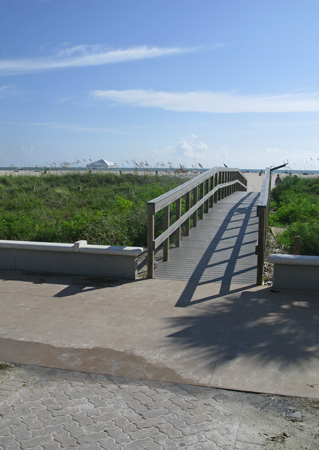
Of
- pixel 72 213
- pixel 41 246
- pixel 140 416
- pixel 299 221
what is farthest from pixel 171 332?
pixel 72 213

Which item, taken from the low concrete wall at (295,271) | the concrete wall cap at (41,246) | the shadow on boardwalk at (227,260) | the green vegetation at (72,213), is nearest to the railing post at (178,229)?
the shadow on boardwalk at (227,260)

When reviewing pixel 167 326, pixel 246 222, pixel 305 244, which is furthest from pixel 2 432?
pixel 246 222

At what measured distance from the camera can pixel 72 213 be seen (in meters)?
13.1

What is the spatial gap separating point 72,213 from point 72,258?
18.7ft

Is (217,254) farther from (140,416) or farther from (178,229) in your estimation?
(140,416)

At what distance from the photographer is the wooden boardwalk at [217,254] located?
724cm

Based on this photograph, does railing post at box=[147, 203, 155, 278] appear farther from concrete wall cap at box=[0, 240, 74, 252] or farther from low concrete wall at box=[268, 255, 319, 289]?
low concrete wall at box=[268, 255, 319, 289]

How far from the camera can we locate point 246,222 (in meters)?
10.8

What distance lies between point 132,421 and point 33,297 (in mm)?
3441

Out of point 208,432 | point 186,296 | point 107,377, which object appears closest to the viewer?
point 208,432

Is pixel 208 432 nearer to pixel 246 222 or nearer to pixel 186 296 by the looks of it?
pixel 186 296

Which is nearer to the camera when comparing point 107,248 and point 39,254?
point 107,248

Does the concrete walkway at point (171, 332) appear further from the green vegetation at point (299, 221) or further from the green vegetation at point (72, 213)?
the green vegetation at point (72, 213)

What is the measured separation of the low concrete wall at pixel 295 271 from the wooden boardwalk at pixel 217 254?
0.47 meters
